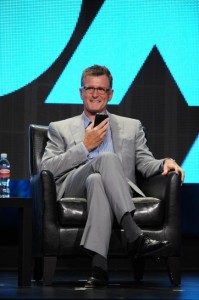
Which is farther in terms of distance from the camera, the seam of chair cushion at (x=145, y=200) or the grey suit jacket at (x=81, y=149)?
the grey suit jacket at (x=81, y=149)

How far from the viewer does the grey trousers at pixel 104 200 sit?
12.2ft

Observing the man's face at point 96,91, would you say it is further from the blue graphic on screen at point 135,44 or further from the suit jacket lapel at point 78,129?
the blue graphic on screen at point 135,44

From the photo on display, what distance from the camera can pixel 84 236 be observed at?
3734mm

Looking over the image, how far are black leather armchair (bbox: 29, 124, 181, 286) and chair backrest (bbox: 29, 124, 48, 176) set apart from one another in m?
0.46

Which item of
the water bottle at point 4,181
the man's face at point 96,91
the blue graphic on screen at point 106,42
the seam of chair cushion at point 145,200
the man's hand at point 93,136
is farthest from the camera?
the blue graphic on screen at point 106,42

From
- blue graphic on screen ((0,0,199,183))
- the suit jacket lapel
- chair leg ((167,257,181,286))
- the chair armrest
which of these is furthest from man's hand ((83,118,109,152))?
blue graphic on screen ((0,0,199,183))

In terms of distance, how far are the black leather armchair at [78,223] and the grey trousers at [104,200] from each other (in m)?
0.18

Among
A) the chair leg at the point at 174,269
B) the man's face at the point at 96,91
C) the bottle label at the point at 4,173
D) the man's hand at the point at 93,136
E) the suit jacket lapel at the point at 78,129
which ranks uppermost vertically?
the man's face at the point at 96,91

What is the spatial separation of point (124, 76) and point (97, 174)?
1747mm

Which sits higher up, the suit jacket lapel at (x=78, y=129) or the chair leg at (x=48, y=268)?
the suit jacket lapel at (x=78, y=129)

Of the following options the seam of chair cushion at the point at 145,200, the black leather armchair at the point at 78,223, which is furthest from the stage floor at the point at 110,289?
the seam of chair cushion at the point at 145,200

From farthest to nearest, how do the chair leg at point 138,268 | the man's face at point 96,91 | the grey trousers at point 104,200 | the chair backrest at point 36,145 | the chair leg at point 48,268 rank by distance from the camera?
the chair backrest at point 36,145
the chair leg at point 138,268
the man's face at point 96,91
the chair leg at point 48,268
the grey trousers at point 104,200

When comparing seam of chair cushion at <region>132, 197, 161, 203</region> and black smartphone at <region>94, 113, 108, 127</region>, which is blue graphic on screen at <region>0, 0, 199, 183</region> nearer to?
black smartphone at <region>94, 113, 108, 127</region>

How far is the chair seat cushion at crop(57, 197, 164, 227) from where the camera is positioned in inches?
156
